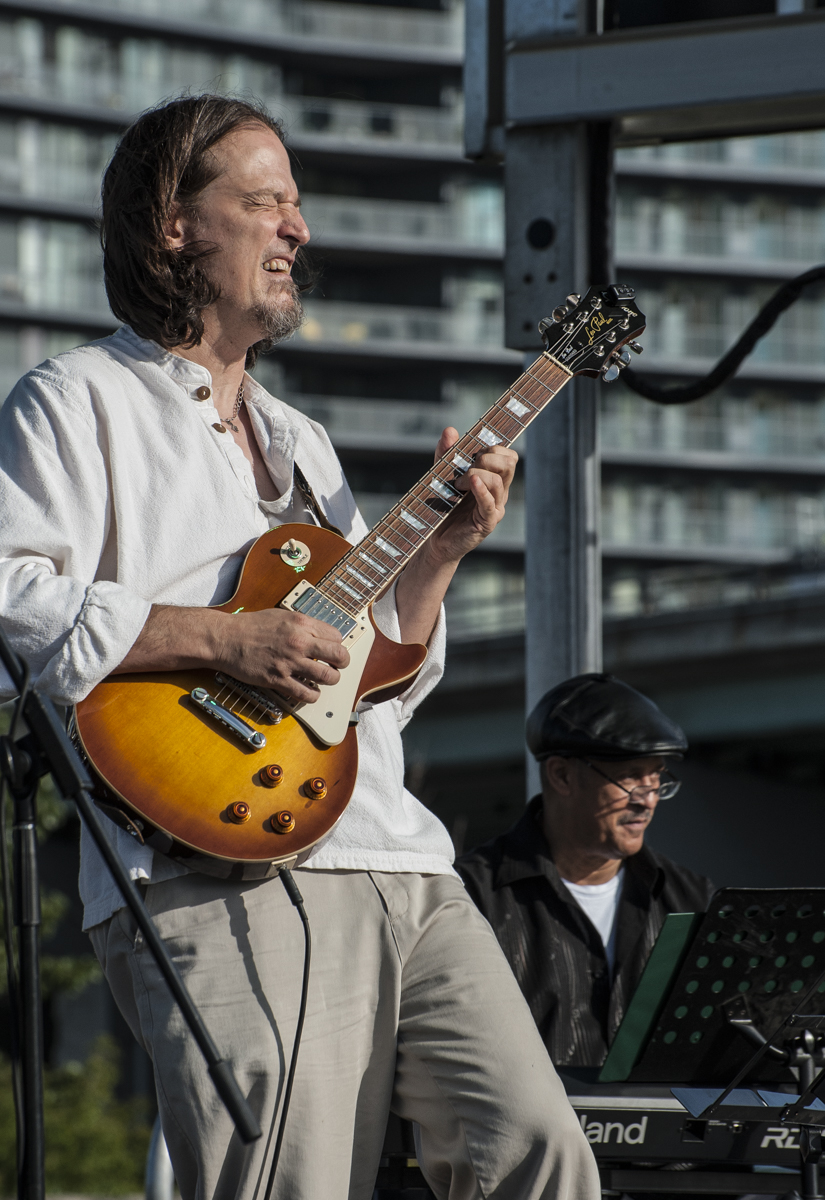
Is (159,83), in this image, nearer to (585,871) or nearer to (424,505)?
(585,871)

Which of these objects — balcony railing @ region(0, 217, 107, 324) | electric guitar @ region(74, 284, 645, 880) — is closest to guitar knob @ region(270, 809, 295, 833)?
electric guitar @ region(74, 284, 645, 880)

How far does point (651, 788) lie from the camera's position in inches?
167

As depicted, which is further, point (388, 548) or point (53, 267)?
point (53, 267)

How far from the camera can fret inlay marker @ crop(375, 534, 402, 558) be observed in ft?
8.23

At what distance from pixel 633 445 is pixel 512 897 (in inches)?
1869

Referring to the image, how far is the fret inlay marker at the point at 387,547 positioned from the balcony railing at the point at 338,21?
5225 centimetres

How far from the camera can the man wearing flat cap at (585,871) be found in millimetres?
3795

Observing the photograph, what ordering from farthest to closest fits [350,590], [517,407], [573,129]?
[573,129] < [517,407] < [350,590]

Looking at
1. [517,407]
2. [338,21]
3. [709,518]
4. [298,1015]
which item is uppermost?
[338,21]

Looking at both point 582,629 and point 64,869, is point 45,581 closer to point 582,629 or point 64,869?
point 582,629

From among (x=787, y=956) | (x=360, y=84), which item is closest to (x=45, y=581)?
(x=787, y=956)

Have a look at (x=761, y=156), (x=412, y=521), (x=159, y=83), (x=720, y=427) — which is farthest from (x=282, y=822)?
(x=761, y=156)

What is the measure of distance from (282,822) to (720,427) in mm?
50471

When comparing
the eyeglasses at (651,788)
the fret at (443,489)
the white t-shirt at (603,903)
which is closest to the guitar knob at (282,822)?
the fret at (443,489)
